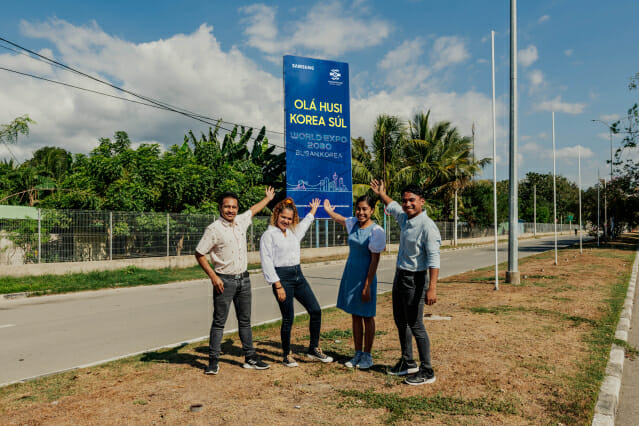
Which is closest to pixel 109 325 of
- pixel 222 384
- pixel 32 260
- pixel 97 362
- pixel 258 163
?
pixel 97 362

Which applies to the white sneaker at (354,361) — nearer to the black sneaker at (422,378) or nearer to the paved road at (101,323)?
the black sneaker at (422,378)

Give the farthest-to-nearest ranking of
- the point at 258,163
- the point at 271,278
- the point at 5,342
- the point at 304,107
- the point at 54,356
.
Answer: the point at 258,163
the point at 304,107
the point at 5,342
the point at 54,356
the point at 271,278

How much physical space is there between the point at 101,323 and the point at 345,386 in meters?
5.53

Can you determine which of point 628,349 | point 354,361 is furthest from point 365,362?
point 628,349

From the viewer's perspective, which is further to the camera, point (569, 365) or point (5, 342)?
point (5, 342)

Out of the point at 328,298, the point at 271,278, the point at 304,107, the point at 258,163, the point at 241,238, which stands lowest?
the point at 328,298

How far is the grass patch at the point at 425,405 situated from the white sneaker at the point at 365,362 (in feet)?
2.30

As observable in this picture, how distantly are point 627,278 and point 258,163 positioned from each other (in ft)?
59.6

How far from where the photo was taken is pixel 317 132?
64.1ft

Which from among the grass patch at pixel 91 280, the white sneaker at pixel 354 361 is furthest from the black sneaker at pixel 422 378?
the grass patch at pixel 91 280

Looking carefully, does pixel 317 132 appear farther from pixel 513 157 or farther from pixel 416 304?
pixel 416 304

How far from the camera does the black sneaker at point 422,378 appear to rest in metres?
4.33

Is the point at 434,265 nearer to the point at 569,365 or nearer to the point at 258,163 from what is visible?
the point at 569,365

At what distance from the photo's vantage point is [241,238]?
→ 4812 mm
